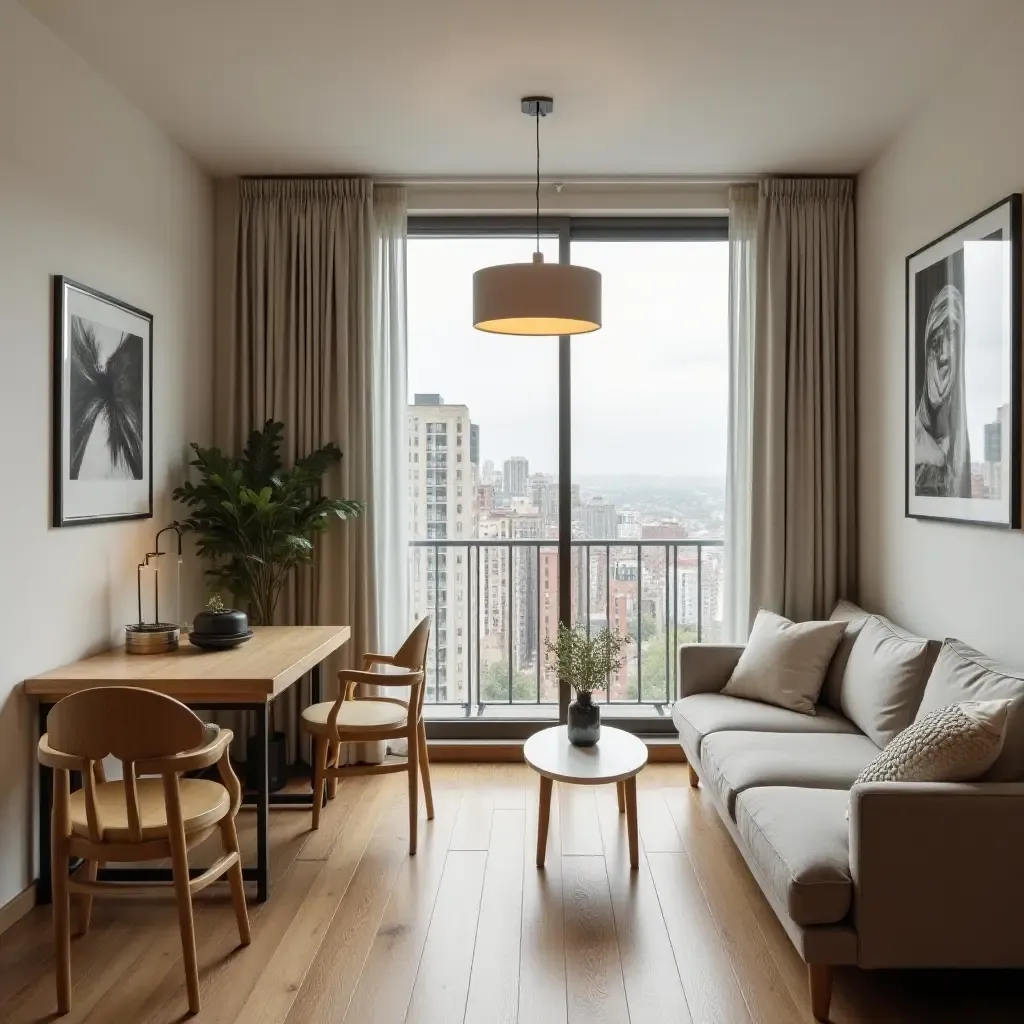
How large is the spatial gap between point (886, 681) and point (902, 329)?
1.54 m

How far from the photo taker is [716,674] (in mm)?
3994

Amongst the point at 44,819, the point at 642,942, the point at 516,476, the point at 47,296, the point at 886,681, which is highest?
the point at 47,296

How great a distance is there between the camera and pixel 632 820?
314 cm

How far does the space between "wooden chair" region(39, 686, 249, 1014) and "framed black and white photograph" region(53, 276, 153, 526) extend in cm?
97

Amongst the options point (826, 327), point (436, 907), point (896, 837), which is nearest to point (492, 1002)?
point (436, 907)

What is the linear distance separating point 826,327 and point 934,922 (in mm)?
2888

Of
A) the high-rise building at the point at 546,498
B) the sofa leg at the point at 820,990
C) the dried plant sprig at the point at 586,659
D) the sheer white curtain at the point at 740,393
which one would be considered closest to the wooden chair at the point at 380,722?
the dried plant sprig at the point at 586,659

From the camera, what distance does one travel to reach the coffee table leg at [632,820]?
311 cm

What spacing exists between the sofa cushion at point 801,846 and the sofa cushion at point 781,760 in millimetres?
89

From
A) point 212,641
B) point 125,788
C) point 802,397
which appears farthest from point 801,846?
point 802,397

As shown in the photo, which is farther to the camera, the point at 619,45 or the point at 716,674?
the point at 716,674

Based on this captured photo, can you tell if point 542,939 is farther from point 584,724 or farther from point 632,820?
point 584,724

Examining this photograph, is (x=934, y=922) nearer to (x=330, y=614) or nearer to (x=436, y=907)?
(x=436, y=907)

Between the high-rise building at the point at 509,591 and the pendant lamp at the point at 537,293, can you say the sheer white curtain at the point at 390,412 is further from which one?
the pendant lamp at the point at 537,293
